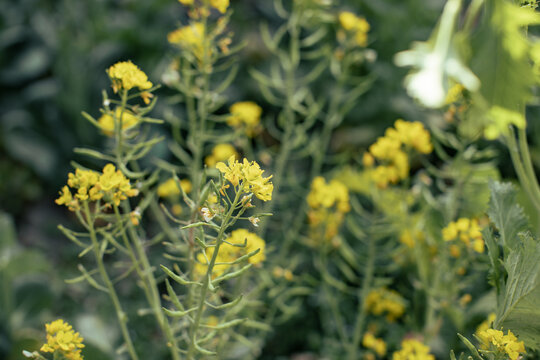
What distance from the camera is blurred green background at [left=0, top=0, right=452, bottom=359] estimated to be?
2.49 meters

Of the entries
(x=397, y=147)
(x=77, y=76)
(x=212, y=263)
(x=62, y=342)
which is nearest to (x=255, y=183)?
(x=212, y=263)

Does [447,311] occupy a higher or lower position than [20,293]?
lower

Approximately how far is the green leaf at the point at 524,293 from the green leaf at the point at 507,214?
0.08m

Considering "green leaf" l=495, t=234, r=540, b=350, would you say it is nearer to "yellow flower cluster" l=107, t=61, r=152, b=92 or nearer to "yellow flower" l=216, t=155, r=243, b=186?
"yellow flower" l=216, t=155, r=243, b=186

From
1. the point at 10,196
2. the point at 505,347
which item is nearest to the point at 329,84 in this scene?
the point at 10,196

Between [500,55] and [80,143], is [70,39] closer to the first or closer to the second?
[80,143]

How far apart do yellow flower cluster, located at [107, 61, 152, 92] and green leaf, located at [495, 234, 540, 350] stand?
0.67 meters

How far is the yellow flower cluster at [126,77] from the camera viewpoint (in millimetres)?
841

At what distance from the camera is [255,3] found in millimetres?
2963

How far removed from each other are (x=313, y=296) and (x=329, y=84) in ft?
3.96

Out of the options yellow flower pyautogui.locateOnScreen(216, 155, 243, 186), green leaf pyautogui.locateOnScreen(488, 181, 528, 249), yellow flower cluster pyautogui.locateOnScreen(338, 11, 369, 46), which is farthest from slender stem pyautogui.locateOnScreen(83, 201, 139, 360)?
yellow flower cluster pyautogui.locateOnScreen(338, 11, 369, 46)

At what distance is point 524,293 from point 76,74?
2.26m

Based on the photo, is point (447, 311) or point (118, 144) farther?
point (447, 311)

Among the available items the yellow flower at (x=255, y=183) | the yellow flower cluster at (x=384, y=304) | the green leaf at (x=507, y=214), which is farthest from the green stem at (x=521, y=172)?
the yellow flower cluster at (x=384, y=304)
